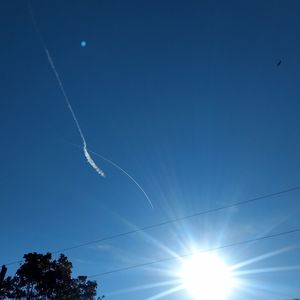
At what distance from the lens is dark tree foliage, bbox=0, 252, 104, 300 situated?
1741 inches

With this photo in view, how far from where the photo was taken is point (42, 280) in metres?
45.0

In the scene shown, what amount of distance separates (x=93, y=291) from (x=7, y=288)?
396 inches

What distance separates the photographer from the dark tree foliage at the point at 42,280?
44.2m

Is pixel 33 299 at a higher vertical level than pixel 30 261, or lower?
lower

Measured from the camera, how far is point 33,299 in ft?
147

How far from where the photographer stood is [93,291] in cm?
4841

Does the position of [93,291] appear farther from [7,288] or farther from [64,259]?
[7,288]

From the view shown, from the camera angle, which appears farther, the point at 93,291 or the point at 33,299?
the point at 93,291

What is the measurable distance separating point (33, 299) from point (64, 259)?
5313mm

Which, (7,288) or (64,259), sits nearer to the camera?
(7,288)

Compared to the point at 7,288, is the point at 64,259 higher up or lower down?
higher up

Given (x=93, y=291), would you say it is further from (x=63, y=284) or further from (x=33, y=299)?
(x=33, y=299)

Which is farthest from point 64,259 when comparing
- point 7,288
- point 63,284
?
point 7,288

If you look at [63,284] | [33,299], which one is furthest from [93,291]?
[33,299]
